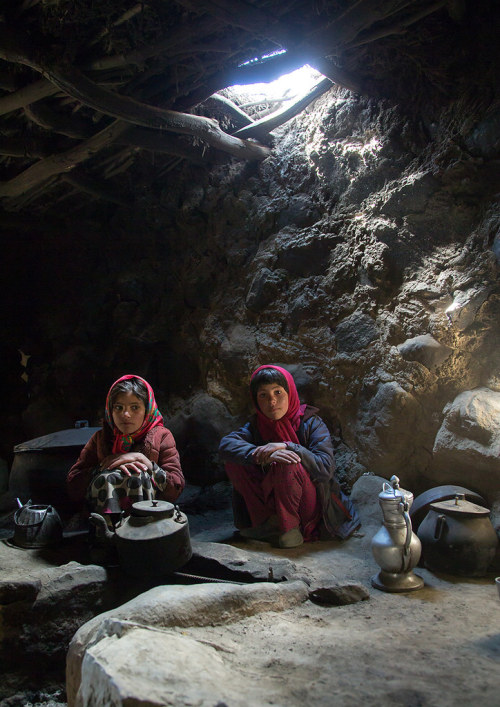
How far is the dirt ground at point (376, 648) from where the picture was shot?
4.24 ft

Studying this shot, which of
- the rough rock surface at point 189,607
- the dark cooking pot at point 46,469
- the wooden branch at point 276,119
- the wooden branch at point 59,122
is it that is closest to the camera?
the rough rock surface at point 189,607

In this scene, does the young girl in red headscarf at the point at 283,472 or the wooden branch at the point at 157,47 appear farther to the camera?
the wooden branch at the point at 157,47

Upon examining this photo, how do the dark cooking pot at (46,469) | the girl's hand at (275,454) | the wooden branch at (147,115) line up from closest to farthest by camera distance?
the girl's hand at (275,454)
the wooden branch at (147,115)
the dark cooking pot at (46,469)

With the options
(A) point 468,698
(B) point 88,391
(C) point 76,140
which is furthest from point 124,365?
(A) point 468,698

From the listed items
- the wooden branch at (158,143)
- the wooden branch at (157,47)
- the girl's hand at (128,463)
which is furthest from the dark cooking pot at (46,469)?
the wooden branch at (157,47)

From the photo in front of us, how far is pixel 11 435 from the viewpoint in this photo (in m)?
6.03

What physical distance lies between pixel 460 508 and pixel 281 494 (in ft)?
3.35

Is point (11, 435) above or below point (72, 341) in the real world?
below

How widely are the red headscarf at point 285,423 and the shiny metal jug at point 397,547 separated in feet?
3.13

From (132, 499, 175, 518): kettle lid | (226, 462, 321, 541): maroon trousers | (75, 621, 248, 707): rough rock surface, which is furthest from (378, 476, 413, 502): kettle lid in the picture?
(75, 621, 248, 707): rough rock surface

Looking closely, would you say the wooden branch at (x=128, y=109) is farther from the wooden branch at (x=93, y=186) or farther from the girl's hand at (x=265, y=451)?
the girl's hand at (x=265, y=451)

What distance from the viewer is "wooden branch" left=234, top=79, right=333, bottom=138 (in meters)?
4.78

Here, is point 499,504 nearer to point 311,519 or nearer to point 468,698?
point 311,519

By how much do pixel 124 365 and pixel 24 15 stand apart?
3484 mm
